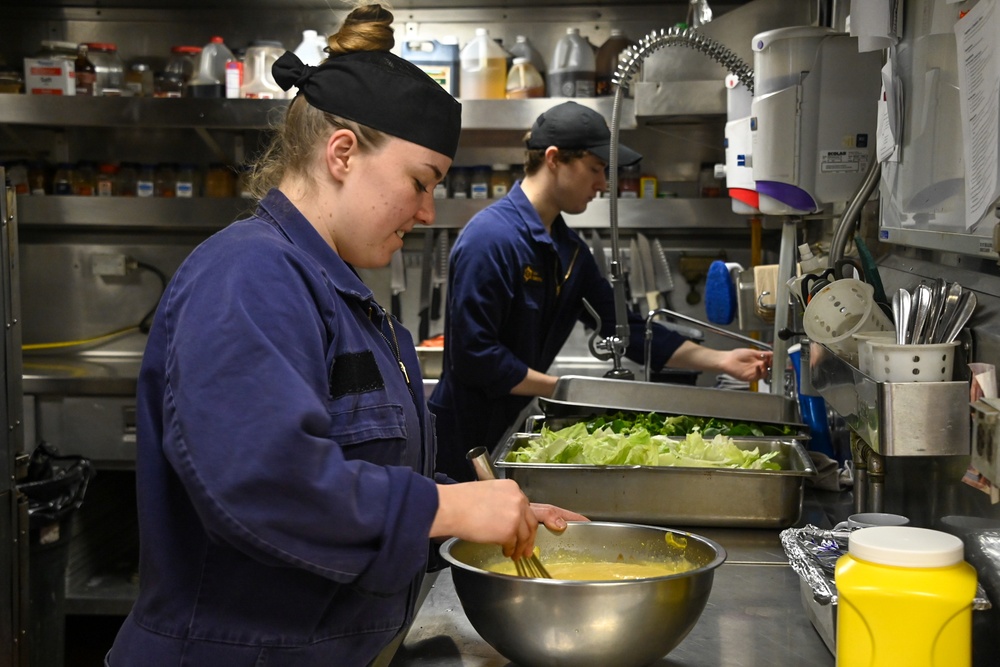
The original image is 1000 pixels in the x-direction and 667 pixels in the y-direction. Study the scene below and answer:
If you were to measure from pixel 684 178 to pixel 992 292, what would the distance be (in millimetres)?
3050

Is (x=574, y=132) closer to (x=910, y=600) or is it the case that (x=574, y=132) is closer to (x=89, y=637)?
(x=910, y=600)

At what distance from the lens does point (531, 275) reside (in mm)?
3102

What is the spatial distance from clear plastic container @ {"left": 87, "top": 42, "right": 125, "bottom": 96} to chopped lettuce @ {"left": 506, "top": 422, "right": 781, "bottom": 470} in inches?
119

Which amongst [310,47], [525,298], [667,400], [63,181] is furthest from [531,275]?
[63,181]

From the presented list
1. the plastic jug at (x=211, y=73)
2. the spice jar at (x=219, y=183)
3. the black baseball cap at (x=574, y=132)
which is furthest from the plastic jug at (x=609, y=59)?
the spice jar at (x=219, y=183)

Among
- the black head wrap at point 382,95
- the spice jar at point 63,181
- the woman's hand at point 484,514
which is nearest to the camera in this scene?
the woman's hand at point 484,514

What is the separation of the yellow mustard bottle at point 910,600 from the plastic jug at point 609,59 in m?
3.25

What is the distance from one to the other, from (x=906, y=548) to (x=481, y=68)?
3.30 metres

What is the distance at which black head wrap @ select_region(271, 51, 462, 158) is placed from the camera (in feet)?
4.34

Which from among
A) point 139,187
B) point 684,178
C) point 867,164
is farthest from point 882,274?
point 139,187

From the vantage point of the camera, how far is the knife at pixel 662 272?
423 cm

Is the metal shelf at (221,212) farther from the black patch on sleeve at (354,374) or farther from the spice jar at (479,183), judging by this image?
the black patch on sleeve at (354,374)

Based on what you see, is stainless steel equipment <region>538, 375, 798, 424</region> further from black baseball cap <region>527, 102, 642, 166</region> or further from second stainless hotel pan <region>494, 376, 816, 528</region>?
black baseball cap <region>527, 102, 642, 166</region>

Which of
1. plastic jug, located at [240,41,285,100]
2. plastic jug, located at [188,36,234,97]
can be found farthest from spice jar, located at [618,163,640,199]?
plastic jug, located at [188,36,234,97]
